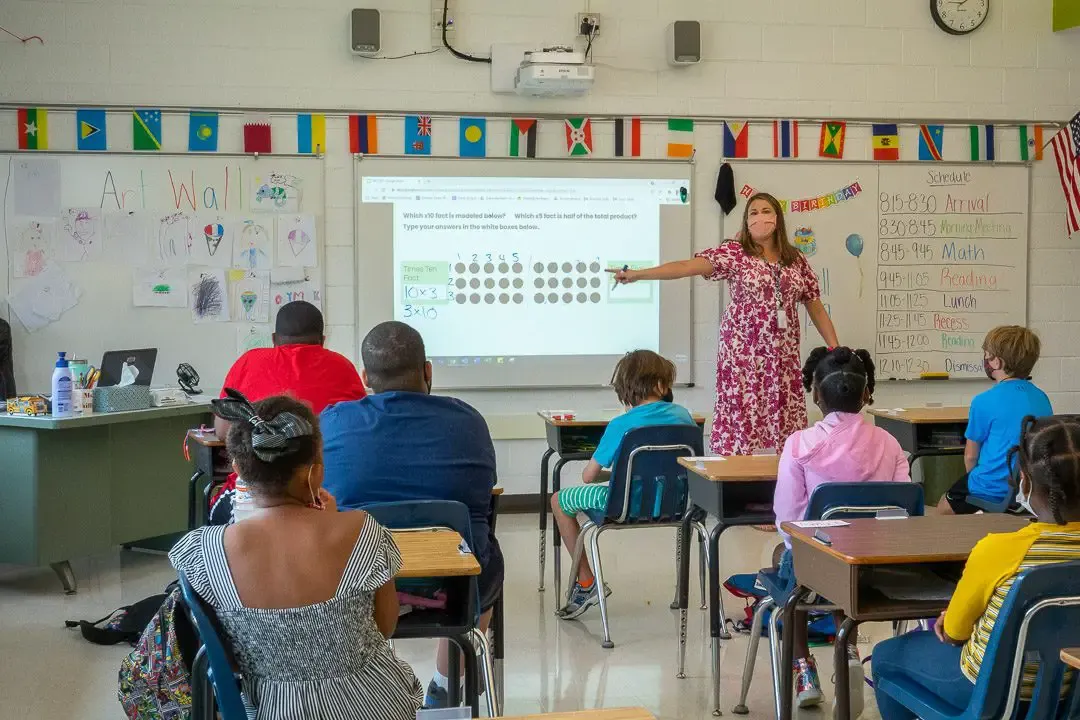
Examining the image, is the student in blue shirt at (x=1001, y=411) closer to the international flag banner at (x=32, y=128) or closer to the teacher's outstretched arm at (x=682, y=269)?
the teacher's outstretched arm at (x=682, y=269)

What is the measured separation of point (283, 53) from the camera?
603 cm

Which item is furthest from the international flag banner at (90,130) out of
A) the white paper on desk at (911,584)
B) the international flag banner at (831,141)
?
the white paper on desk at (911,584)

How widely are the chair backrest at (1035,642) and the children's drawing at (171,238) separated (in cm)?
491

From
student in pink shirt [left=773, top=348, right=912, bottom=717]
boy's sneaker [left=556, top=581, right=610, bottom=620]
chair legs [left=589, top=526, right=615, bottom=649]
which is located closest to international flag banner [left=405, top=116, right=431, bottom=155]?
boy's sneaker [left=556, top=581, right=610, bottom=620]

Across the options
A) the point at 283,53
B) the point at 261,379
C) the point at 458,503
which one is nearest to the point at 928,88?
the point at 283,53

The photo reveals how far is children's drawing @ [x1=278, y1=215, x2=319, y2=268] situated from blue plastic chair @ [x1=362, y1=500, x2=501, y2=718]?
374cm

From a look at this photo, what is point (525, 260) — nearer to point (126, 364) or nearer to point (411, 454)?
point (126, 364)

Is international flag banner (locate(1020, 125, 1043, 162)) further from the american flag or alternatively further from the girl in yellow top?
the girl in yellow top

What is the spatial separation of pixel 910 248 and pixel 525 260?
2.29 meters

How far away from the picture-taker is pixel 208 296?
599 centimetres

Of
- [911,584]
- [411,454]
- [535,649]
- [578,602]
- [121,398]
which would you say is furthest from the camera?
[121,398]

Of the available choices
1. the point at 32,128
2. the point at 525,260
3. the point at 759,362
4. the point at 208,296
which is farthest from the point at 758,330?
the point at 32,128

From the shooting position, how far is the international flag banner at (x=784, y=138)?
6.42 m

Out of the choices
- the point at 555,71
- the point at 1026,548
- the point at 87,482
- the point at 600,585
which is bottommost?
the point at 600,585
